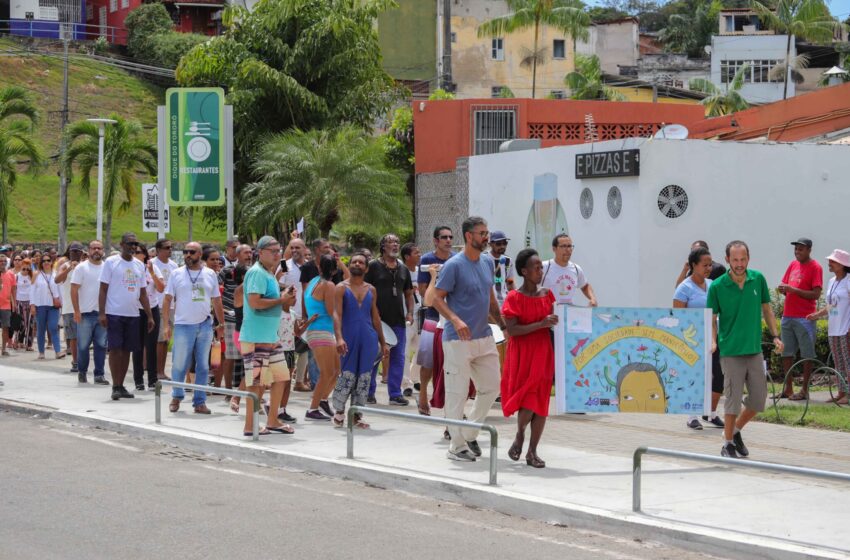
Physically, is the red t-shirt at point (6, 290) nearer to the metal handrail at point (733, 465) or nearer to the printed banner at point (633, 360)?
the printed banner at point (633, 360)

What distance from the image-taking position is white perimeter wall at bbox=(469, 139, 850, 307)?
18734 millimetres

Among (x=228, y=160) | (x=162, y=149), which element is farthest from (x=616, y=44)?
(x=162, y=149)

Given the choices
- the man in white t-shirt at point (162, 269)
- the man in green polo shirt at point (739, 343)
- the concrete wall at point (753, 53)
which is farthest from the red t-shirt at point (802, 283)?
the concrete wall at point (753, 53)

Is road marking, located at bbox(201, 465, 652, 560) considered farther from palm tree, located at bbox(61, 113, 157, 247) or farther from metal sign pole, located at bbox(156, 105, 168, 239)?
palm tree, located at bbox(61, 113, 157, 247)

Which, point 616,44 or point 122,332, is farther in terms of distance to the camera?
point 616,44

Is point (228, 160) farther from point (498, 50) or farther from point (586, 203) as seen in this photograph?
point (498, 50)

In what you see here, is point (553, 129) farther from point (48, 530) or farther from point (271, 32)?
point (48, 530)

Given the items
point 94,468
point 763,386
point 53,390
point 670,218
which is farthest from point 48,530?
point 670,218

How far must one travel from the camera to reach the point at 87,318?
16734mm

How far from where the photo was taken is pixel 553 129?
26531 mm

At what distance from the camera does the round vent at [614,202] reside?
62.8ft

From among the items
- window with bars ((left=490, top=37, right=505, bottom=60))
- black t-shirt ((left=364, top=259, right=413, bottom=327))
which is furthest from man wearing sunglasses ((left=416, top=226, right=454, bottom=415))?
window with bars ((left=490, top=37, right=505, bottom=60))

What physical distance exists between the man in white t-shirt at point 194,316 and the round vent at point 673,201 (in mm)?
8303

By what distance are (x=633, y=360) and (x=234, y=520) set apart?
4052mm
